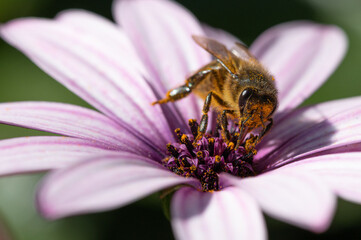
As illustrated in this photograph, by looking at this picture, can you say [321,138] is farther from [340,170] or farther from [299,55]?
[299,55]

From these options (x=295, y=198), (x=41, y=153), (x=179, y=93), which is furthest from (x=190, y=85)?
(x=295, y=198)

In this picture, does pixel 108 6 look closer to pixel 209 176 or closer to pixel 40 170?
pixel 209 176

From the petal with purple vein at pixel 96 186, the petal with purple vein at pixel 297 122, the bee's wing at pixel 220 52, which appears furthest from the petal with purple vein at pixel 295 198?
the petal with purple vein at pixel 297 122

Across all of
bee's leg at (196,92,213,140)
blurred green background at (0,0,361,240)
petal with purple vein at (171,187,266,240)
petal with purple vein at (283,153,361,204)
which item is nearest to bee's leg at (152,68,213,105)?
bee's leg at (196,92,213,140)

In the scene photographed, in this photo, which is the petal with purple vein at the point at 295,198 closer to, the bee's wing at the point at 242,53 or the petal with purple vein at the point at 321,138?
the petal with purple vein at the point at 321,138

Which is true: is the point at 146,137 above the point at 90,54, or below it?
below

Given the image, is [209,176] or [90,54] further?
[90,54]

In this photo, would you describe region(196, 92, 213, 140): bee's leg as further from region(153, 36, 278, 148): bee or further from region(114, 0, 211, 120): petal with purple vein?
region(114, 0, 211, 120): petal with purple vein

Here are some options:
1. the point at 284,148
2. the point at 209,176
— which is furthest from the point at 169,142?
the point at 284,148
